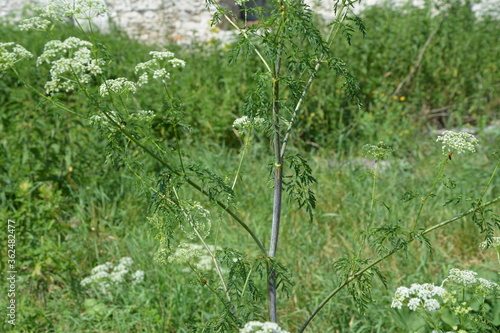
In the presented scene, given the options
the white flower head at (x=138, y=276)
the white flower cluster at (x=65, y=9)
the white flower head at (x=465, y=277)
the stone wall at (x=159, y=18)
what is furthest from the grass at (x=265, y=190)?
the stone wall at (x=159, y=18)

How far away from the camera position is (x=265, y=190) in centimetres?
449

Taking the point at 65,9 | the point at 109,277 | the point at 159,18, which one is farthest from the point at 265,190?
the point at 159,18

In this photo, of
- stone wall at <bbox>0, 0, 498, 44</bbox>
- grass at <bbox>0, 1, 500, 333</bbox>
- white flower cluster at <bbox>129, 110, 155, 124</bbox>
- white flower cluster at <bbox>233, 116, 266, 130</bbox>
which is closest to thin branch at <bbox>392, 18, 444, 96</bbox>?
grass at <bbox>0, 1, 500, 333</bbox>

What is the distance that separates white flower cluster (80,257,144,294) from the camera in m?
3.17

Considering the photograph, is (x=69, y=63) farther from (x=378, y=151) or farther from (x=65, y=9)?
(x=378, y=151)

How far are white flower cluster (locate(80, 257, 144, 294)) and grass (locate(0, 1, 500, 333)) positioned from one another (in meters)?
0.09

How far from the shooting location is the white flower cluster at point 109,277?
3.17 m

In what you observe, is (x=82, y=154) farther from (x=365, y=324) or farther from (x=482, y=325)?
(x=482, y=325)

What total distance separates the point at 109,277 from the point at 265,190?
5.39 feet

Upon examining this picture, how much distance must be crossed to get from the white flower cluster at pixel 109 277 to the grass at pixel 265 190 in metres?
0.09

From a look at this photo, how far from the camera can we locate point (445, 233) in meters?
3.89

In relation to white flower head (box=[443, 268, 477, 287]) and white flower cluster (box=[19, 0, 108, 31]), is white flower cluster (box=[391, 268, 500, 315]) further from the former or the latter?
white flower cluster (box=[19, 0, 108, 31])

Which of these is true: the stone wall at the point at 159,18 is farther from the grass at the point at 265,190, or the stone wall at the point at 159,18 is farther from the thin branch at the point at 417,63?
the thin branch at the point at 417,63

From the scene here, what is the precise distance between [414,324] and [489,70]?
484cm
